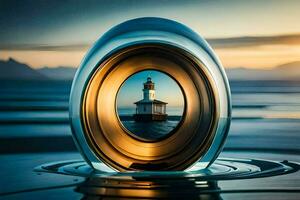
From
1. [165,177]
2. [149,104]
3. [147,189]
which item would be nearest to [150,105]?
[149,104]

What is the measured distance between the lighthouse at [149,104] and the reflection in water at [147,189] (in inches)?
7.6

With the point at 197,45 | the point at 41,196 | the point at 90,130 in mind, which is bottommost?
the point at 41,196

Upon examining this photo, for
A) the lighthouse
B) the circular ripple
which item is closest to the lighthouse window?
the lighthouse

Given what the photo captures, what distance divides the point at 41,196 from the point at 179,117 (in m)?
0.51

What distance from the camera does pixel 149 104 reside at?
85.8 inches

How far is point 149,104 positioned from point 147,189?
356 mm

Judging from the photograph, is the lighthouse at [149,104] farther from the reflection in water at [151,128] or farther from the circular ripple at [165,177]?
the circular ripple at [165,177]

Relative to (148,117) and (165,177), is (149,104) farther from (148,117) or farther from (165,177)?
(165,177)

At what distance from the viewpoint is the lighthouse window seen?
7.07ft

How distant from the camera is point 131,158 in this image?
85.4 inches

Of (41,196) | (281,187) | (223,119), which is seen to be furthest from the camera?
(223,119)

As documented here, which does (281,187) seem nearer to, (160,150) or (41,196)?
(160,150)

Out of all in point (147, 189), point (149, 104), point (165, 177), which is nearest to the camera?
point (147, 189)

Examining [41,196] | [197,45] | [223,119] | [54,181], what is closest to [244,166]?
[223,119]
